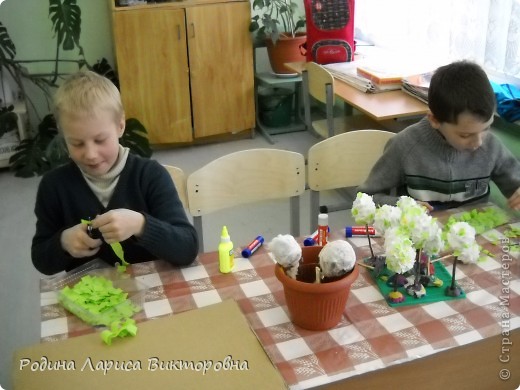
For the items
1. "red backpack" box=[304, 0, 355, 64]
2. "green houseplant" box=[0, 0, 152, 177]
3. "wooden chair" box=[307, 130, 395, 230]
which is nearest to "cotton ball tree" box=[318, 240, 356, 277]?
"wooden chair" box=[307, 130, 395, 230]

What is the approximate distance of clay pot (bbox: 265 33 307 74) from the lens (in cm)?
400

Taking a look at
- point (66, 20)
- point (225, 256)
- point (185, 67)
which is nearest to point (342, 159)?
point (225, 256)

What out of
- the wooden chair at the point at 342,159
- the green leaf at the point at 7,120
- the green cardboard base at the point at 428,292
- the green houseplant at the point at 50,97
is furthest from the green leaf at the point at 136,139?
the green cardboard base at the point at 428,292

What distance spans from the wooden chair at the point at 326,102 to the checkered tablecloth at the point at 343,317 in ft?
5.20

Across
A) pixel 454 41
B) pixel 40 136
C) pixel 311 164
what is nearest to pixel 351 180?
pixel 311 164

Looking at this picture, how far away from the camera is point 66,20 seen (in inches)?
137

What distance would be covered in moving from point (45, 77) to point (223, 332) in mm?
3451

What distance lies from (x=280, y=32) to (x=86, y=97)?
2993 millimetres

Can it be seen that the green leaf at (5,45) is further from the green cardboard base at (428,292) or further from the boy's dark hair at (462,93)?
the green cardboard base at (428,292)

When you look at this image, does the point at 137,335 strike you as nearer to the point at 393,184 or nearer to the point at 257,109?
the point at 393,184

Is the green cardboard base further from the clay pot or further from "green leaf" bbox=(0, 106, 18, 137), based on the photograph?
"green leaf" bbox=(0, 106, 18, 137)

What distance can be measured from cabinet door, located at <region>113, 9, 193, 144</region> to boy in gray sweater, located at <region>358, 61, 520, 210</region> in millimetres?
2408

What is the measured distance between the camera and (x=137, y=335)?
104 centimetres

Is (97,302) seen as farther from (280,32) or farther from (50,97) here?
(280,32)
